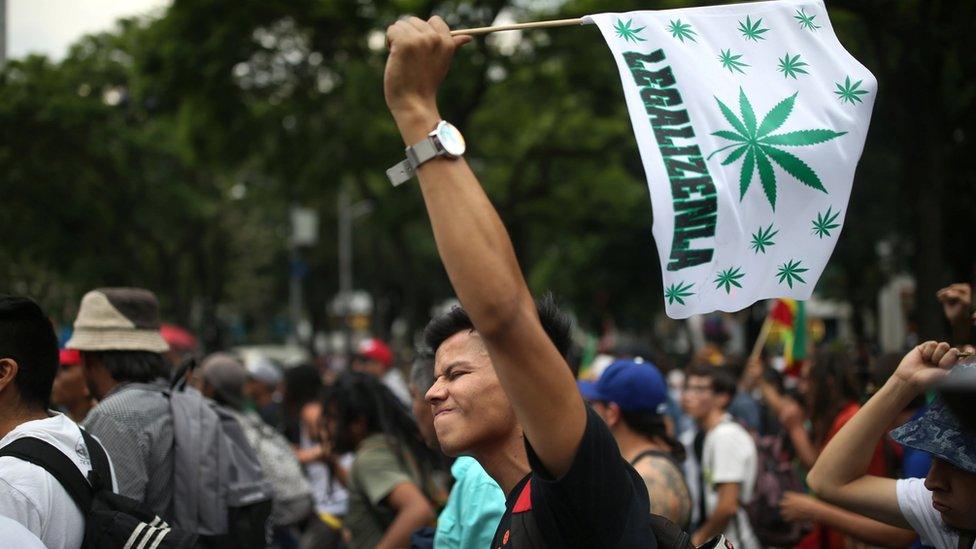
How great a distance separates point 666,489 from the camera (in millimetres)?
4750

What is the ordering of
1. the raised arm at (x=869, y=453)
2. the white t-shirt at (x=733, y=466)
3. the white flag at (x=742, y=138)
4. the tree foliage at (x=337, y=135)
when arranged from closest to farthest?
the white flag at (x=742, y=138), the raised arm at (x=869, y=453), the white t-shirt at (x=733, y=466), the tree foliage at (x=337, y=135)

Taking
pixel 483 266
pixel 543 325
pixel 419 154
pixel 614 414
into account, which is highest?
pixel 419 154

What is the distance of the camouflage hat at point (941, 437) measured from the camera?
10.4ft

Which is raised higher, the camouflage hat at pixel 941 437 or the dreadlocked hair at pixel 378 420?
the camouflage hat at pixel 941 437

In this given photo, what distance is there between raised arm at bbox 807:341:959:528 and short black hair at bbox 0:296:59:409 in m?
2.45

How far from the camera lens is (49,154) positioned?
898 inches

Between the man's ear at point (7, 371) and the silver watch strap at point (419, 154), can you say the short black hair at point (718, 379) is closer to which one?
the man's ear at point (7, 371)

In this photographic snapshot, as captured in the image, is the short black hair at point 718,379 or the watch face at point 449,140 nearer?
the watch face at point 449,140

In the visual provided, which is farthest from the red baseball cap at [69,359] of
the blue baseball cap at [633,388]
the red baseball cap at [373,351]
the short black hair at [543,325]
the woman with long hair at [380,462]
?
the red baseball cap at [373,351]

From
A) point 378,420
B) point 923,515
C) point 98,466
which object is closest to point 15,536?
point 98,466

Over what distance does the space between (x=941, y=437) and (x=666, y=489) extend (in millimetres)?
1627

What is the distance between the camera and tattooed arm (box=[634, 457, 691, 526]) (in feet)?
15.3

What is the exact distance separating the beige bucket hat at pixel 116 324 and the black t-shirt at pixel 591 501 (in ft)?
9.31

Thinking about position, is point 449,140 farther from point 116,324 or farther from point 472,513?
point 116,324
